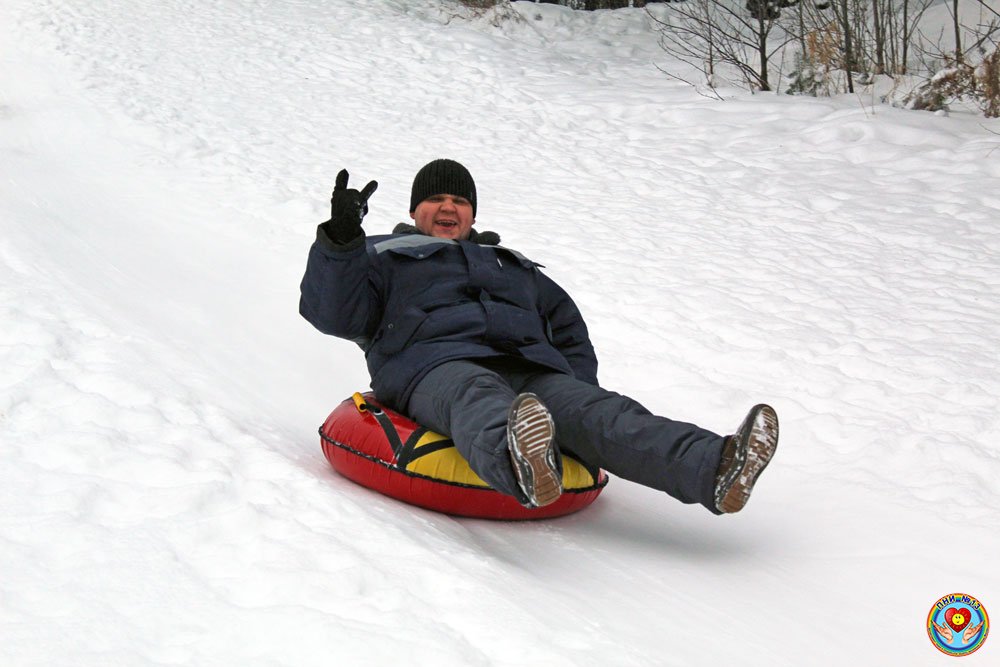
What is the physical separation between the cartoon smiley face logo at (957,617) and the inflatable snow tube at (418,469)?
2.84 ft

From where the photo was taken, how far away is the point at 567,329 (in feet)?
9.74

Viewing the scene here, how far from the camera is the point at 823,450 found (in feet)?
10.3

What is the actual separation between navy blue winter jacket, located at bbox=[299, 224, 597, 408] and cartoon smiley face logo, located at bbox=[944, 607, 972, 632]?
3.60 ft

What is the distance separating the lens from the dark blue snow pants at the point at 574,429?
2100 millimetres

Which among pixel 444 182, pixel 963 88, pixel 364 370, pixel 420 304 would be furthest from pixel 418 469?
pixel 963 88

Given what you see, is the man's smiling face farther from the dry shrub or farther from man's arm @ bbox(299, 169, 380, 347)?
the dry shrub

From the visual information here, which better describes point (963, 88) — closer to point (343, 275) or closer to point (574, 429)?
point (574, 429)

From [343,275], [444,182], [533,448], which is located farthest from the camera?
[444,182]

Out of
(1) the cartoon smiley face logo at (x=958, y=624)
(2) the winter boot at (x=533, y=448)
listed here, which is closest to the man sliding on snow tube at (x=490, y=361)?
(2) the winter boot at (x=533, y=448)

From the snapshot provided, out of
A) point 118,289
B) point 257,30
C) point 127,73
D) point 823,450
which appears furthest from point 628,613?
point 257,30

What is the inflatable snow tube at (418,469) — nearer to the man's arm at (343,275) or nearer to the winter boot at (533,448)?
the man's arm at (343,275)

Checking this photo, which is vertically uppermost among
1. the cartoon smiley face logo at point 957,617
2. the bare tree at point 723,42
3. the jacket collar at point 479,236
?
the bare tree at point 723,42

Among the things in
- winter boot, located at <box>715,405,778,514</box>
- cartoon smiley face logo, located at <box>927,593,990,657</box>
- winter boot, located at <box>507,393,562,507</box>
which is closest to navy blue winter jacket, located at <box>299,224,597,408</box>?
winter boot, located at <box>507,393,562,507</box>

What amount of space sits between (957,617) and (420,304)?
58.1 inches
